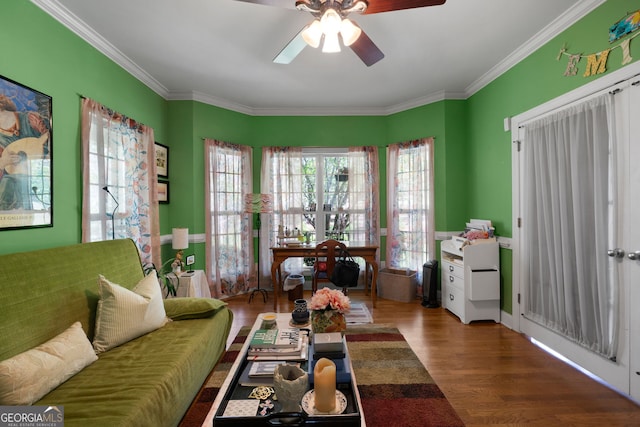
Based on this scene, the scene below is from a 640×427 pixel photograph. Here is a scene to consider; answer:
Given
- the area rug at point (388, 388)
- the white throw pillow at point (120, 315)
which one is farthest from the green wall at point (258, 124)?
the area rug at point (388, 388)

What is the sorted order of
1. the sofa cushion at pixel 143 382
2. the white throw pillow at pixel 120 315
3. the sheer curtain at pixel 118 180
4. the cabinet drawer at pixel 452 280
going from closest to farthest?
the sofa cushion at pixel 143 382, the white throw pillow at pixel 120 315, the sheer curtain at pixel 118 180, the cabinet drawer at pixel 452 280

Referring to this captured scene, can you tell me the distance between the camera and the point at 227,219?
4066 millimetres

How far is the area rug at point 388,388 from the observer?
5.15 ft

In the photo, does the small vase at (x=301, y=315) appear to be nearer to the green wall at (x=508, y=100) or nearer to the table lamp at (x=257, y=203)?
the table lamp at (x=257, y=203)

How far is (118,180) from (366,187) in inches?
119

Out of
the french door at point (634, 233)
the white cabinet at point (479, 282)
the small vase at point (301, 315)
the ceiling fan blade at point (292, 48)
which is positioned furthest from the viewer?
the white cabinet at point (479, 282)

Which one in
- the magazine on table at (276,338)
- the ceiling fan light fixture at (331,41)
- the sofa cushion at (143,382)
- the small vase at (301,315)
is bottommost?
the sofa cushion at (143,382)

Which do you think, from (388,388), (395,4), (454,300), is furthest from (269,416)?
(454,300)

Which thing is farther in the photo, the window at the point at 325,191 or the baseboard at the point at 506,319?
the window at the point at 325,191

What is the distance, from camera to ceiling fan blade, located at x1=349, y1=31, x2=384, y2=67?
80.2 inches

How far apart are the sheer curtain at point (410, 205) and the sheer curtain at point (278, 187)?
1.37 metres

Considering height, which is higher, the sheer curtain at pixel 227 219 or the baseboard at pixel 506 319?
the sheer curtain at pixel 227 219

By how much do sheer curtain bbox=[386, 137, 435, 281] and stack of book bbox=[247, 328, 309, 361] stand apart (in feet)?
8.85

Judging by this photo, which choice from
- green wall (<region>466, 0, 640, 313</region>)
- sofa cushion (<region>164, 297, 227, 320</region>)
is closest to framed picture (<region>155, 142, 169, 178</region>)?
sofa cushion (<region>164, 297, 227, 320</region>)
